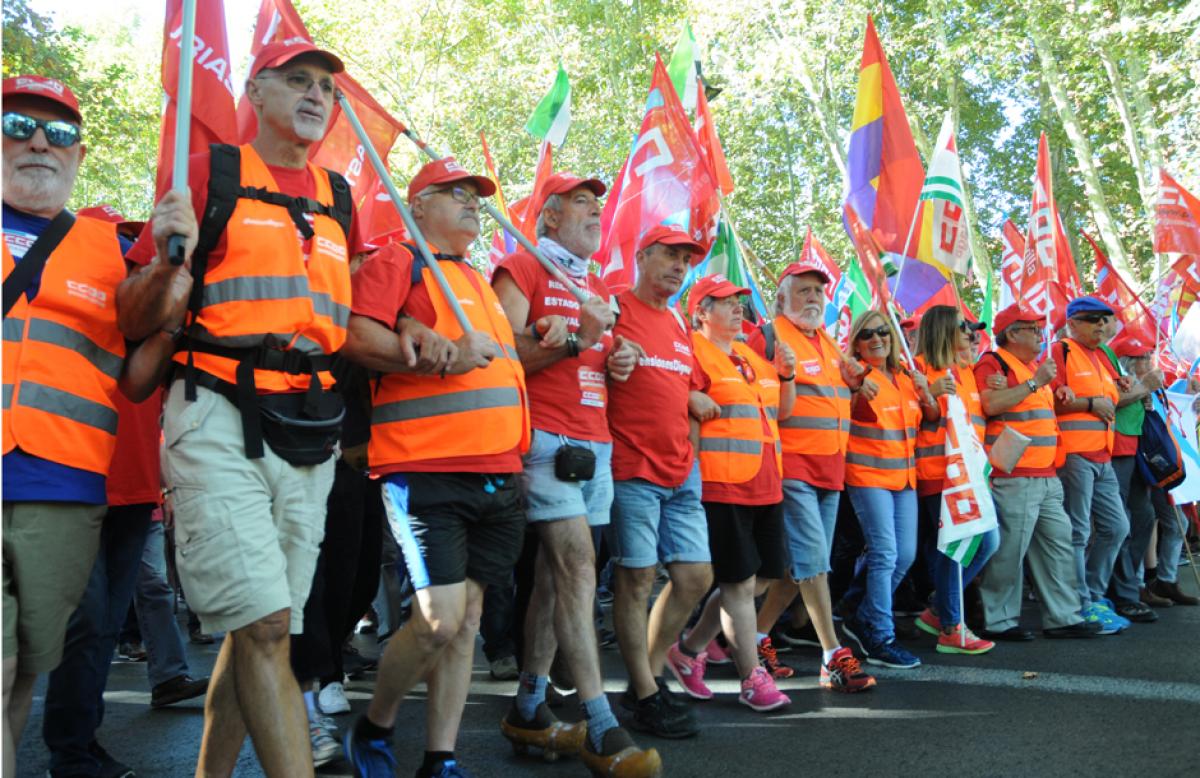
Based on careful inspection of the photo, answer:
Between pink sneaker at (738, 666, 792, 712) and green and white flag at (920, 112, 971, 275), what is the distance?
314 cm

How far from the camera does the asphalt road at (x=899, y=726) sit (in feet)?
13.5

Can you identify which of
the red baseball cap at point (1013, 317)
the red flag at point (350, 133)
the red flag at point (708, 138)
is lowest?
the red baseball cap at point (1013, 317)

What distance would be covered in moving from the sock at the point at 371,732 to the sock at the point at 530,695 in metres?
0.73

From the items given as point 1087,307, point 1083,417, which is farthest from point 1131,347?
point 1083,417

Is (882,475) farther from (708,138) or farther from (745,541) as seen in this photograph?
(708,138)

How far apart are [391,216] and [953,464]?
3.82 m

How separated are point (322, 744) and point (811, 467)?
3.05 metres

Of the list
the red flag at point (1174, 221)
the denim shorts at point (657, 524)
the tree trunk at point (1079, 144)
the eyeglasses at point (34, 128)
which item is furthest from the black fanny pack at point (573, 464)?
the tree trunk at point (1079, 144)

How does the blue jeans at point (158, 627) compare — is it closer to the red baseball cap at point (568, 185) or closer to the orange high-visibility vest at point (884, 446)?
the red baseball cap at point (568, 185)

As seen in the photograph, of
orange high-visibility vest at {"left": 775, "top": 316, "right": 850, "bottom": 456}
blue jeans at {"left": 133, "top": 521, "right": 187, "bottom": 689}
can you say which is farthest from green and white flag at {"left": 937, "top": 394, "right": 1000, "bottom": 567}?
blue jeans at {"left": 133, "top": 521, "right": 187, "bottom": 689}

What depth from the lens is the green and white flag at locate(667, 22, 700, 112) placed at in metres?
7.64

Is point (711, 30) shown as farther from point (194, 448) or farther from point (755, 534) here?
point (194, 448)

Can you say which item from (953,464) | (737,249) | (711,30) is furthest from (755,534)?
(711,30)

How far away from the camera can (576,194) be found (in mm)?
4699
